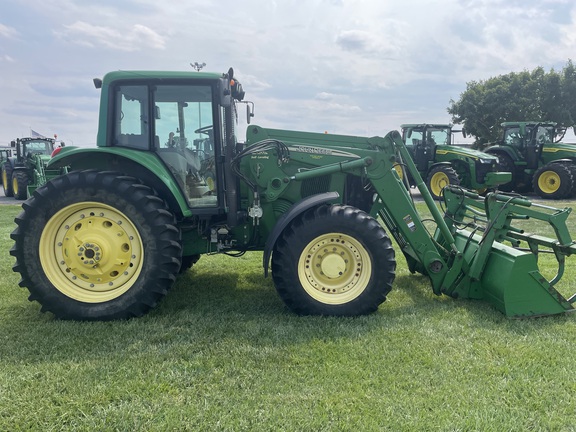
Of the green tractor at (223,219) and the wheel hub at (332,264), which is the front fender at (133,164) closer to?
the green tractor at (223,219)

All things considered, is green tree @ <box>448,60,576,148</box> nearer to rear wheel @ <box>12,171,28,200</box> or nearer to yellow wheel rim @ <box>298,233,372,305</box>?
rear wheel @ <box>12,171,28,200</box>

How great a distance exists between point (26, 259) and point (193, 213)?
4.90ft

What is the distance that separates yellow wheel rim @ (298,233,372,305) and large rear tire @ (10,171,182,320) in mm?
1219

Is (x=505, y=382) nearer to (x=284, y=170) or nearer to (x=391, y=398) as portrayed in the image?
(x=391, y=398)

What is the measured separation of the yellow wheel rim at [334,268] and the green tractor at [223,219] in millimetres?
11

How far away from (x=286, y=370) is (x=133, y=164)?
2445mm

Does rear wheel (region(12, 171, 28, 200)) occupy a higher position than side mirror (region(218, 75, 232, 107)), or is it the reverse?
side mirror (region(218, 75, 232, 107))

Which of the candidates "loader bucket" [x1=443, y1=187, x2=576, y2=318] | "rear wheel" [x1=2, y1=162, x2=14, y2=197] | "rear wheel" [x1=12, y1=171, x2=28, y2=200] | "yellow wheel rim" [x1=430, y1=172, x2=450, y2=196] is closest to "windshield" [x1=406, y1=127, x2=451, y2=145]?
"yellow wheel rim" [x1=430, y1=172, x2=450, y2=196]

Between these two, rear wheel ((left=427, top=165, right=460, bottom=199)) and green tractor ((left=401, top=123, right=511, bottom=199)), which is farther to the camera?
green tractor ((left=401, top=123, right=511, bottom=199))

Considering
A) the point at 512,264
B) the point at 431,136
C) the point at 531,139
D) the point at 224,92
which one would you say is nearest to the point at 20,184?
the point at 431,136

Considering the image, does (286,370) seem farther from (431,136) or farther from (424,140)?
(431,136)

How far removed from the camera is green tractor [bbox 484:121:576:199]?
48.0 feet

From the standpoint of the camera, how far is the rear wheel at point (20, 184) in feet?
54.6

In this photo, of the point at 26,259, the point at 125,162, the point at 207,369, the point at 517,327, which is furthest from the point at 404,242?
the point at 26,259
